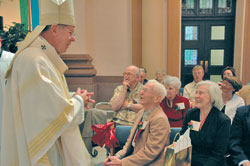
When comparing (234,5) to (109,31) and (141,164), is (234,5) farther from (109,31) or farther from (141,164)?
(141,164)

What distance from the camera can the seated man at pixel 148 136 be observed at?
266cm

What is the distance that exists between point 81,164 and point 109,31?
5.80 metres

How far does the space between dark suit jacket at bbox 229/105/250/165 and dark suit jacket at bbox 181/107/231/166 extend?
0.63 ft

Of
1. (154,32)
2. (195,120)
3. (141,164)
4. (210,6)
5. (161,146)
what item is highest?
(210,6)

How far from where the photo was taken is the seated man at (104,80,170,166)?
2.66 meters

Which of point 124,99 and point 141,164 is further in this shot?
point 124,99

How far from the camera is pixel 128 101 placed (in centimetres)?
420

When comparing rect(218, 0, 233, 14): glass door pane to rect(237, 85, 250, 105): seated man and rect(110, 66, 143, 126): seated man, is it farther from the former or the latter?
rect(110, 66, 143, 126): seated man

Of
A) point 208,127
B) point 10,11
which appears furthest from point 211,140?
point 10,11

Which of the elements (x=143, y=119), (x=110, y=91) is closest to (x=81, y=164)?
(x=143, y=119)

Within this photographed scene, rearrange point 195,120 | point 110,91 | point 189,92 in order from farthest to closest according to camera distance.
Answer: point 110,91 < point 189,92 < point 195,120

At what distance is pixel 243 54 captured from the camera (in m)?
7.59

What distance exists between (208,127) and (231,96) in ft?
4.89

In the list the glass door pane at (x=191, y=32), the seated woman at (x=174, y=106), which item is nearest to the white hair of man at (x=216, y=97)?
the seated woman at (x=174, y=106)
